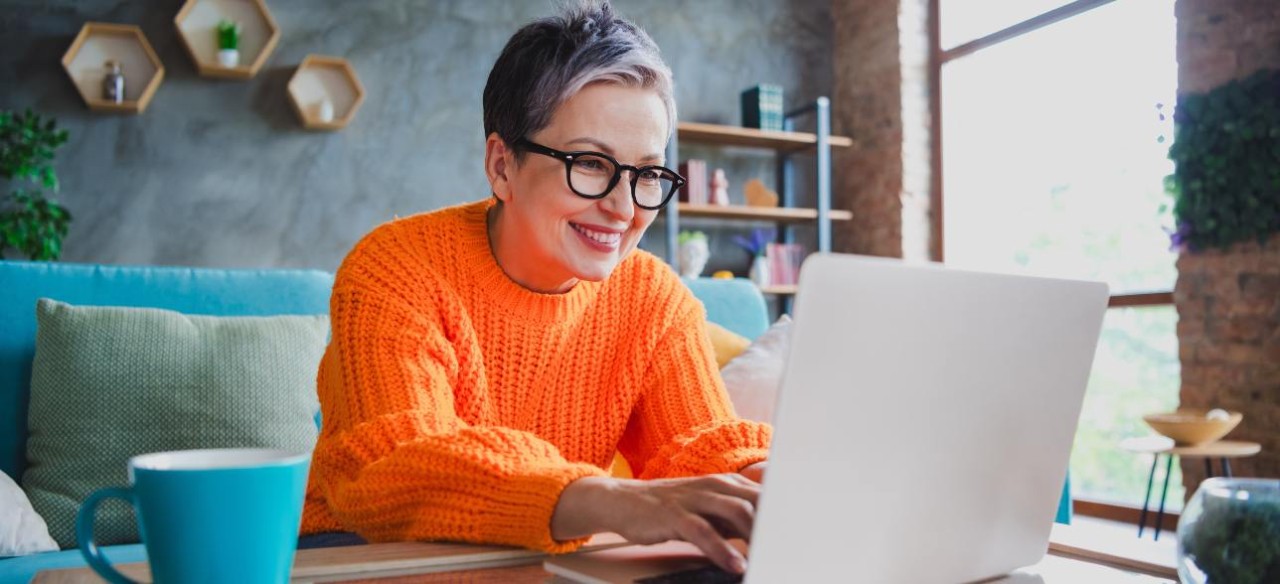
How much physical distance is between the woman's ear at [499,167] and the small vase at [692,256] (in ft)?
12.0

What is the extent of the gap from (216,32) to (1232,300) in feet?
13.8

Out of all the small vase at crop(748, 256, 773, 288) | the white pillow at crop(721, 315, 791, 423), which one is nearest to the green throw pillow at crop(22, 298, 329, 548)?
the white pillow at crop(721, 315, 791, 423)

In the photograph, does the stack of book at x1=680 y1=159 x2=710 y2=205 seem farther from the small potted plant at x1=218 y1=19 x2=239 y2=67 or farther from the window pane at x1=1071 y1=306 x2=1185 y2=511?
the small potted plant at x1=218 y1=19 x2=239 y2=67

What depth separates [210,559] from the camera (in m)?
0.53

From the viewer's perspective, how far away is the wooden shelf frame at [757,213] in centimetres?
494

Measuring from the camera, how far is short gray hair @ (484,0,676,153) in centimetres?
111

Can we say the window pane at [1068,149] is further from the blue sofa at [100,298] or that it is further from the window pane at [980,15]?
the blue sofa at [100,298]

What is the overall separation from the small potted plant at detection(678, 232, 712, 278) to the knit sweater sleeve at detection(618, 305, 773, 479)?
11.6ft

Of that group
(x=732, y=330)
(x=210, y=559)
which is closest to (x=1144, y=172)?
(x=732, y=330)

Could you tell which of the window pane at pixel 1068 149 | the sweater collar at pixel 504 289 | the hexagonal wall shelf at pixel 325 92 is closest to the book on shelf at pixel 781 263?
the window pane at pixel 1068 149

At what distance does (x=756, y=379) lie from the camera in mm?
1939

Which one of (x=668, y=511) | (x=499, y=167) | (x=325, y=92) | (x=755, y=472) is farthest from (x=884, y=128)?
(x=668, y=511)

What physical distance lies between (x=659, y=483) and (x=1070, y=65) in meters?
4.47

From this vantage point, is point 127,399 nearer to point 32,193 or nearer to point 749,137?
point 32,193
